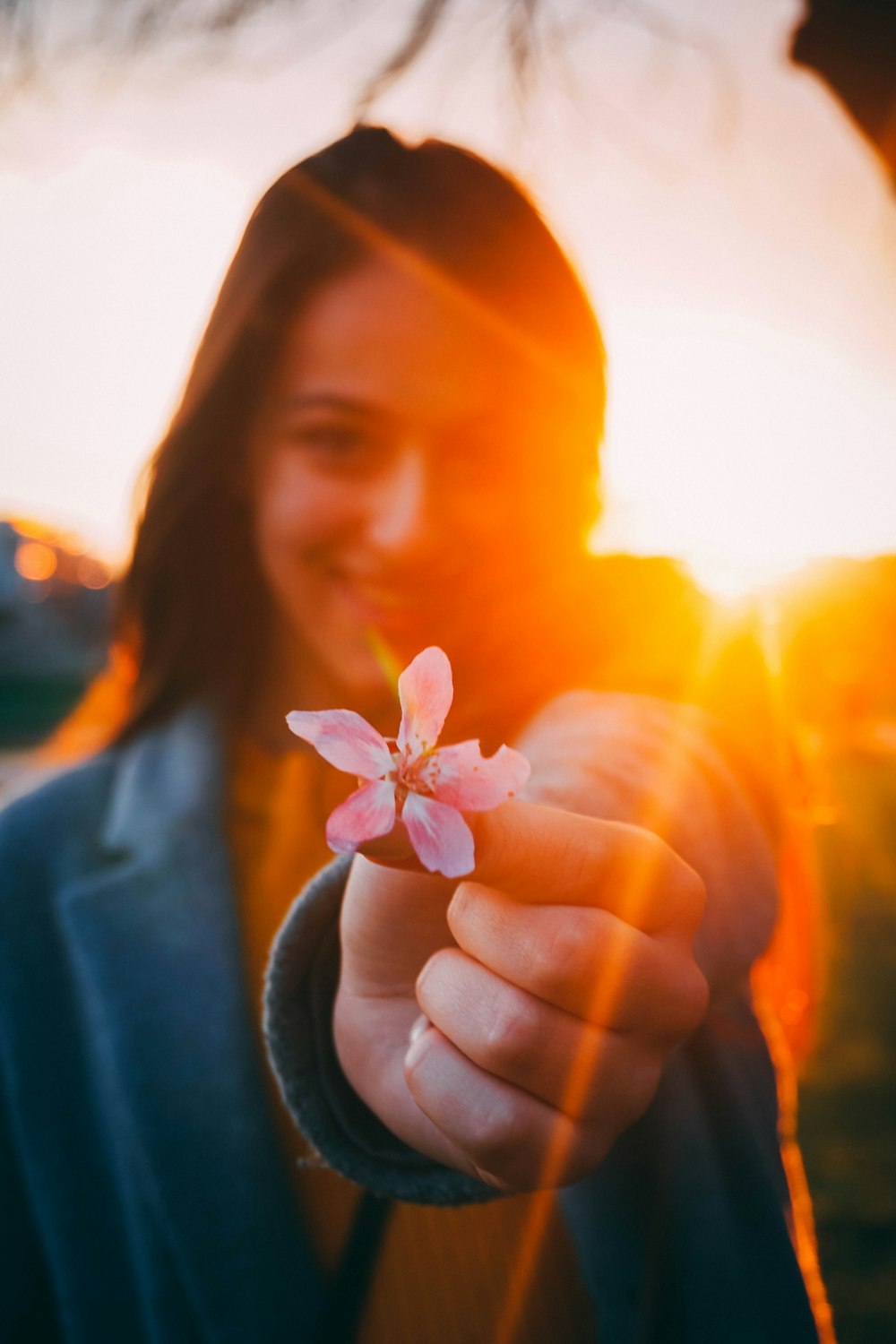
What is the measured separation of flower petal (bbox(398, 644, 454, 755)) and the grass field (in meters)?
3.69

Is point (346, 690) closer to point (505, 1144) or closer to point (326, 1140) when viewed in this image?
point (326, 1140)

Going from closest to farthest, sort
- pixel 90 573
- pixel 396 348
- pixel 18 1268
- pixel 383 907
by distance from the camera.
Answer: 1. pixel 383 907
2. pixel 18 1268
3. pixel 396 348
4. pixel 90 573

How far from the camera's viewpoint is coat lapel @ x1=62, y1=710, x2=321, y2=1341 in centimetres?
149

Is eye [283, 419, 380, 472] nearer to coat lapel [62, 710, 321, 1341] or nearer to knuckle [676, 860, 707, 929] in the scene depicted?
coat lapel [62, 710, 321, 1341]

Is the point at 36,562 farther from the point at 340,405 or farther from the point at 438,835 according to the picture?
the point at 438,835

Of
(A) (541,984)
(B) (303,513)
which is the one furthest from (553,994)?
(B) (303,513)

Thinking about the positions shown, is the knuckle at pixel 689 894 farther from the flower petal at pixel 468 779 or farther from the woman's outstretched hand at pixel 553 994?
the flower petal at pixel 468 779

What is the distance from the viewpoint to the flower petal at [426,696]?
0.58 m

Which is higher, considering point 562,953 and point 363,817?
point 363,817

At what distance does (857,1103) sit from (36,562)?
33.1 m

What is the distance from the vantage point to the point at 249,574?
8.77ft

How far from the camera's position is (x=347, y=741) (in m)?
0.57

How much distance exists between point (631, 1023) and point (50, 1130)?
1.69 m

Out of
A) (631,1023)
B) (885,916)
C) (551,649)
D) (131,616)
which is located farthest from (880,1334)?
(885,916)
